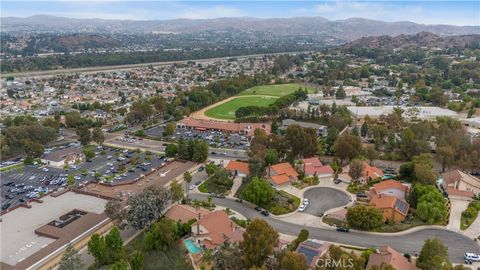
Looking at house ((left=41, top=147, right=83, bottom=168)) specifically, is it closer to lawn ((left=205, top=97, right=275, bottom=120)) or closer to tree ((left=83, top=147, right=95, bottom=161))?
tree ((left=83, top=147, right=95, bottom=161))

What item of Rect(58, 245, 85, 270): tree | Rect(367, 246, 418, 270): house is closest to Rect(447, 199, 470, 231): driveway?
Rect(367, 246, 418, 270): house

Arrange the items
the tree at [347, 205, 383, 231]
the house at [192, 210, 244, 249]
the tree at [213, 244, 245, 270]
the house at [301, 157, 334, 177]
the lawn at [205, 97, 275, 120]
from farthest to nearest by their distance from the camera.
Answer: the lawn at [205, 97, 275, 120]
the house at [301, 157, 334, 177]
the tree at [347, 205, 383, 231]
the house at [192, 210, 244, 249]
the tree at [213, 244, 245, 270]

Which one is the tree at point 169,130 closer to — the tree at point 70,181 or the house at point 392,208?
the tree at point 70,181

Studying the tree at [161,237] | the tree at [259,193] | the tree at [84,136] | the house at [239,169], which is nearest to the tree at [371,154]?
the house at [239,169]

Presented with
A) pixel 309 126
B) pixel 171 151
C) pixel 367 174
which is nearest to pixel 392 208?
pixel 367 174

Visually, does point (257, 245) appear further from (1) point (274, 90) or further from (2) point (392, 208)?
(1) point (274, 90)
